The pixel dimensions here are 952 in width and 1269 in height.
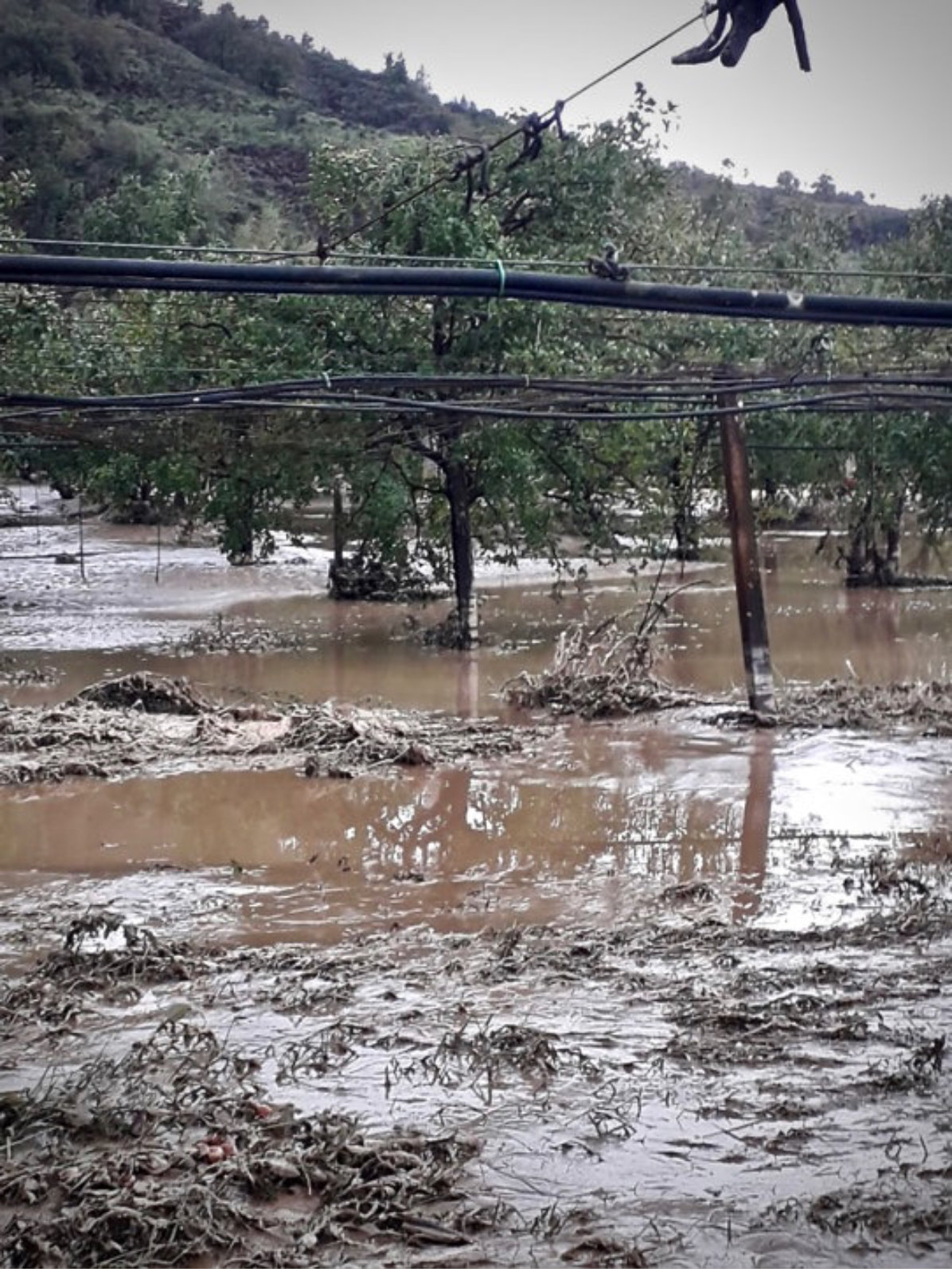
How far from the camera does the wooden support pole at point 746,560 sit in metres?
14.0

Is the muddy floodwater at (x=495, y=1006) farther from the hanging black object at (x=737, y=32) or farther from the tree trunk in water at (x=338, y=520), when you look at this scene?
the tree trunk in water at (x=338, y=520)

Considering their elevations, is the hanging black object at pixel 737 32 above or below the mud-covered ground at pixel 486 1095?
above

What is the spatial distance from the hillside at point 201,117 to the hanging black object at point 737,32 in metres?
31.0

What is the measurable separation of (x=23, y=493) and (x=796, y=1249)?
143 ft

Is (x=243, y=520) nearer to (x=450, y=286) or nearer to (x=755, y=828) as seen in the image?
(x=755, y=828)

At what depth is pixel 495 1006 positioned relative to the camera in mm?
7254

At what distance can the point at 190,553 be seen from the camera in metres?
33.2

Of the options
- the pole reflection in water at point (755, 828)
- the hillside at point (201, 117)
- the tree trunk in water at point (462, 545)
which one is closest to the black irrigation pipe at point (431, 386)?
the pole reflection in water at point (755, 828)

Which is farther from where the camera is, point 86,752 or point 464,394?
point 464,394

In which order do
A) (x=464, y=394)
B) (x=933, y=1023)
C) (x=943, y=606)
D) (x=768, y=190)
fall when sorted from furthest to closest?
(x=768, y=190) < (x=943, y=606) < (x=464, y=394) < (x=933, y=1023)

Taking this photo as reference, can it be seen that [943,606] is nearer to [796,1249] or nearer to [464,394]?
[464,394]

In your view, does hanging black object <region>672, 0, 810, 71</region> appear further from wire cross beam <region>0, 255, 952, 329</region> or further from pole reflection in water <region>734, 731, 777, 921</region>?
pole reflection in water <region>734, 731, 777, 921</region>

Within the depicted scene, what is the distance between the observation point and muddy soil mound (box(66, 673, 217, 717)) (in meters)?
15.5

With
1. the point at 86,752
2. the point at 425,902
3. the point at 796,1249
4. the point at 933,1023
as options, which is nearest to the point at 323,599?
the point at 86,752
